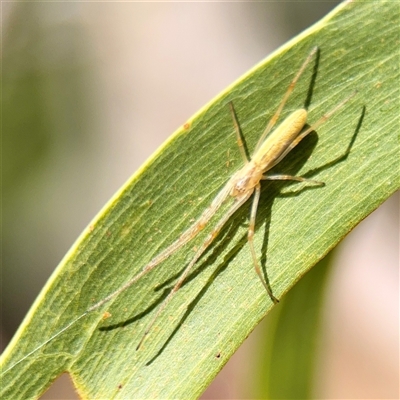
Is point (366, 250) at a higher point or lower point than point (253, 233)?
lower

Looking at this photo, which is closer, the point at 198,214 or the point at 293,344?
the point at 198,214

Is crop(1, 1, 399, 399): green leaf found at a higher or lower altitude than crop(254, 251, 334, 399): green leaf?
higher

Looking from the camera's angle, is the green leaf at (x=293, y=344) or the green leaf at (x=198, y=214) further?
the green leaf at (x=293, y=344)

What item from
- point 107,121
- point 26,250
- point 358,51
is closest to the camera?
point 358,51

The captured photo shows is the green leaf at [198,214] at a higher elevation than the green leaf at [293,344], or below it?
higher

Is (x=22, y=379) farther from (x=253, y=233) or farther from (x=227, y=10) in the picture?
(x=227, y=10)

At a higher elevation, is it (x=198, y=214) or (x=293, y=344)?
(x=198, y=214)

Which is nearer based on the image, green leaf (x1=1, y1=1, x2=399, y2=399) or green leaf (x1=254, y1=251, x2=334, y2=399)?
green leaf (x1=1, y1=1, x2=399, y2=399)

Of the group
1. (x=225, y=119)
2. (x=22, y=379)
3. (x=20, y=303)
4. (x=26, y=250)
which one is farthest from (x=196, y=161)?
(x=20, y=303)
